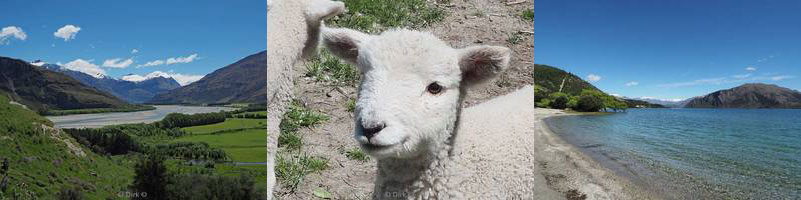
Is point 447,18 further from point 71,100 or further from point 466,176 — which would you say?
point 71,100

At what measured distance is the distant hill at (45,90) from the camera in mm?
10805

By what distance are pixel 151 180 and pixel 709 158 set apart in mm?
12957

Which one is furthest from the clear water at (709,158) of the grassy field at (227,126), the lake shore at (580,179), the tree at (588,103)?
the grassy field at (227,126)

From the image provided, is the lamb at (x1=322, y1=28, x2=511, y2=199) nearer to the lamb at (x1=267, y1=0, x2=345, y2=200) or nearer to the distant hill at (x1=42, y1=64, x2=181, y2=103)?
the lamb at (x1=267, y1=0, x2=345, y2=200)

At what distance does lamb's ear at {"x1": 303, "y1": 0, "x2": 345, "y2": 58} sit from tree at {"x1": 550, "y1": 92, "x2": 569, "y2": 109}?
655 centimetres

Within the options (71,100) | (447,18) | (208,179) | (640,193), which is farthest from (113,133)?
(640,193)

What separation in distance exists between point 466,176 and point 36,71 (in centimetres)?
1512

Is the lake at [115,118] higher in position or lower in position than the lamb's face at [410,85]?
lower

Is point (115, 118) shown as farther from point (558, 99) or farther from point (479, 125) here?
point (558, 99)

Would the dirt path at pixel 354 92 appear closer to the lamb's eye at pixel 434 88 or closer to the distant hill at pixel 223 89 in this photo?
the lamb's eye at pixel 434 88

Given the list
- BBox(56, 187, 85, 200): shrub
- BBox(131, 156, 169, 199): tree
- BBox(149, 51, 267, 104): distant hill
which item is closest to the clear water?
BBox(131, 156, 169, 199): tree

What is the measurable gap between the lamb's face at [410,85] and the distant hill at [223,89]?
13110mm

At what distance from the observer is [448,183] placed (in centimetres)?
232

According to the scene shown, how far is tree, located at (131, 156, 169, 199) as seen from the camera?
858cm
